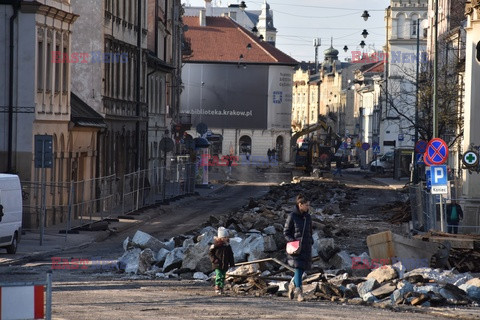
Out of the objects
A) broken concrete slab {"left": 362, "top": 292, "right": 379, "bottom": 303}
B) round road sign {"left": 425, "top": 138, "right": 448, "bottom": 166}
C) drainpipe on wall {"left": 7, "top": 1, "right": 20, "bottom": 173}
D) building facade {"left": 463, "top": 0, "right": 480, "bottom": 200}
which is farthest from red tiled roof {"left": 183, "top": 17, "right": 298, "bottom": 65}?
broken concrete slab {"left": 362, "top": 292, "right": 379, "bottom": 303}

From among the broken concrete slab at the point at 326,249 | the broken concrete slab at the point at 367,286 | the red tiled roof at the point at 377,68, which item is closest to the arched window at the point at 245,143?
the red tiled roof at the point at 377,68

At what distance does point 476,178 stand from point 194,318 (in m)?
21.0

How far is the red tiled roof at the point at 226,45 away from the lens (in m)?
136

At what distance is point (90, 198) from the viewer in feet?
130

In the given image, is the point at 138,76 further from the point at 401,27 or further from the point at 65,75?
the point at 401,27

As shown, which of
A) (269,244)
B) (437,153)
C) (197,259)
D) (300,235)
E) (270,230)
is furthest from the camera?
(437,153)

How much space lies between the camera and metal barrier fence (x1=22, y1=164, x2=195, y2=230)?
37406mm

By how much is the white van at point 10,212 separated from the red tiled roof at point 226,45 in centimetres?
10421

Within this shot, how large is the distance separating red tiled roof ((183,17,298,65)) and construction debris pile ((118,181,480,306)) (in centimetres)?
10259

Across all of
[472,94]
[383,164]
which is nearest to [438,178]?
[472,94]

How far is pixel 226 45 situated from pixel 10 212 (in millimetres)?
110722

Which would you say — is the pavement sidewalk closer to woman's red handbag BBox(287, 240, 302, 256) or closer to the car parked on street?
woman's red handbag BBox(287, 240, 302, 256)

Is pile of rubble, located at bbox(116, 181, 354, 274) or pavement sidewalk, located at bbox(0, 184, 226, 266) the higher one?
pile of rubble, located at bbox(116, 181, 354, 274)

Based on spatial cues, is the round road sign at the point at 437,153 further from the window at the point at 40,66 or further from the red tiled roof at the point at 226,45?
the red tiled roof at the point at 226,45
